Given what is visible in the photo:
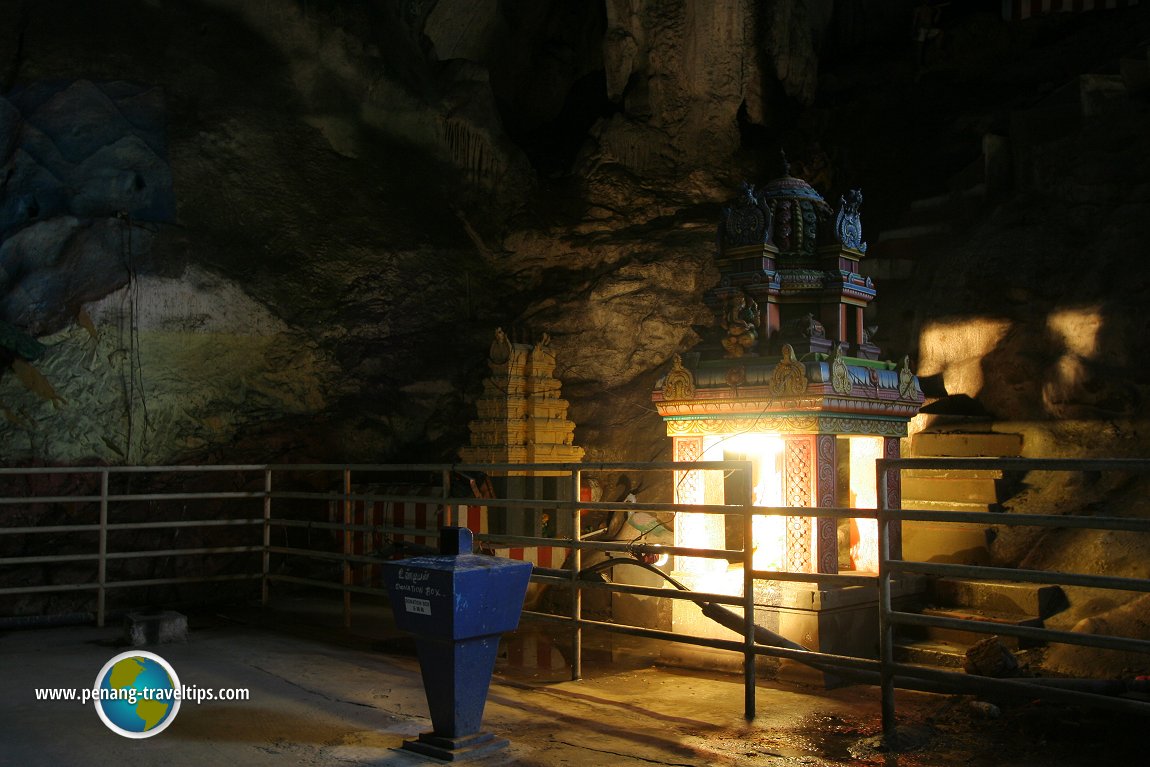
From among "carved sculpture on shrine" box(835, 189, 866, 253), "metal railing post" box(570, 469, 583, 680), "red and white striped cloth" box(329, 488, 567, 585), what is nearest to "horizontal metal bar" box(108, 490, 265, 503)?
"red and white striped cloth" box(329, 488, 567, 585)

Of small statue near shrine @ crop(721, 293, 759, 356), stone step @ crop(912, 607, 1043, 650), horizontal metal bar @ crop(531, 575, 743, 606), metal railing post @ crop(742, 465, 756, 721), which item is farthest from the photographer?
small statue near shrine @ crop(721, 293, 759, 356)

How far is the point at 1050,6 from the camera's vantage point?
64.2 ft

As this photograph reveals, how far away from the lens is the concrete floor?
4473 mm

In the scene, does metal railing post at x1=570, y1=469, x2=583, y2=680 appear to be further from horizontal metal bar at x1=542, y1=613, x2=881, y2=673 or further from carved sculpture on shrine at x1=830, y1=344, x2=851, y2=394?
carved sculpture on shrine at x1=830, y1=344, x2=851, y2=394

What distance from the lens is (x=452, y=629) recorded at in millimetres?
4227

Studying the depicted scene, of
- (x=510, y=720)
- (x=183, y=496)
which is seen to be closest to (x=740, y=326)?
(x=510, y=720)

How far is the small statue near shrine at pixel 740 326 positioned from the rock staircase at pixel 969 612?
8.44 ft

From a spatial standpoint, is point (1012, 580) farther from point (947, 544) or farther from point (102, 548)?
point (102, 548)

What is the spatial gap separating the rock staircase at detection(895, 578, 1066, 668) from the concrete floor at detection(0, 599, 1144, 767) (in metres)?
1.06

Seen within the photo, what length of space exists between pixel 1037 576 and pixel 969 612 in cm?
399

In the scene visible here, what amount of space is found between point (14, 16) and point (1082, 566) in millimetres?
13435

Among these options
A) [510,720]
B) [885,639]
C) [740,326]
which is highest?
[740,326]

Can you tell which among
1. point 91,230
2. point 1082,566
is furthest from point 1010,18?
point 91,230

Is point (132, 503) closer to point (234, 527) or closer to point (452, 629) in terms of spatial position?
point (234, 527)
